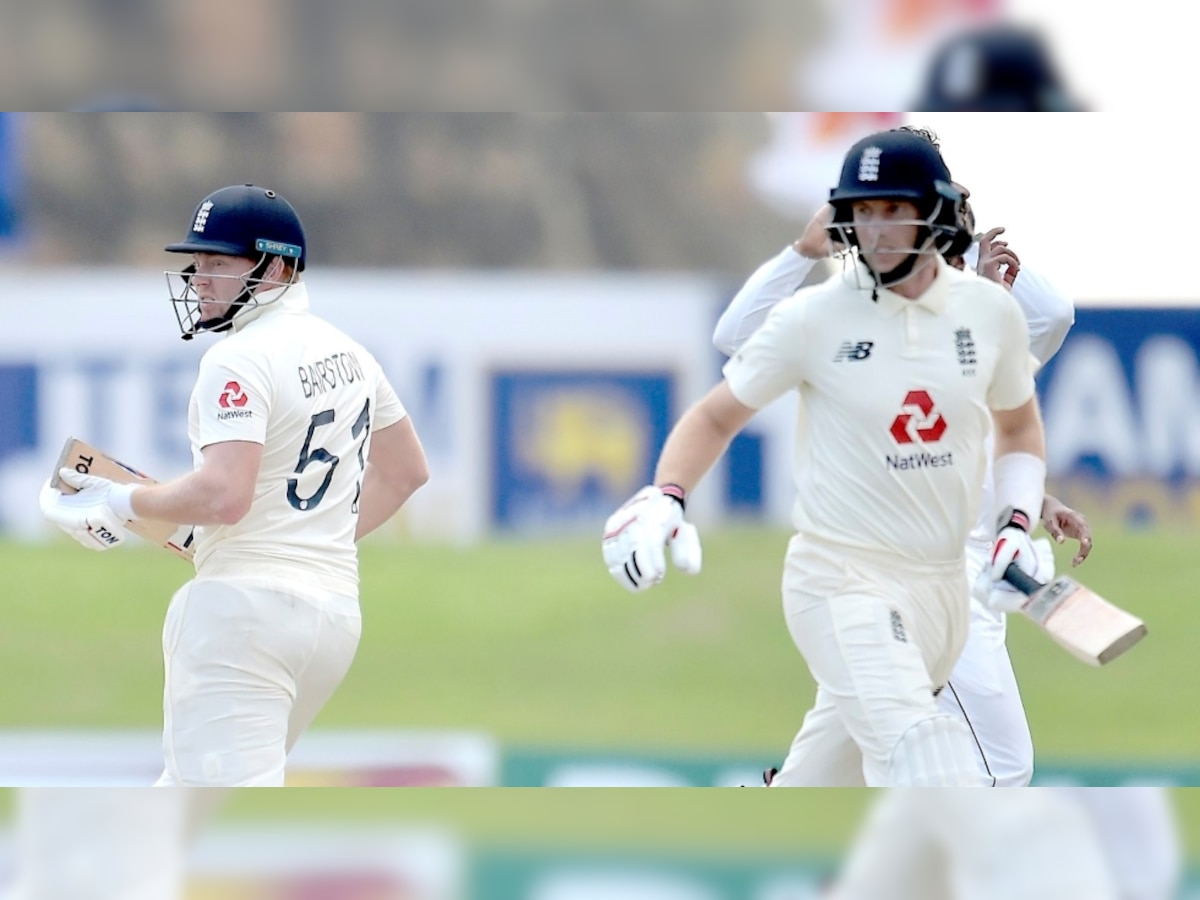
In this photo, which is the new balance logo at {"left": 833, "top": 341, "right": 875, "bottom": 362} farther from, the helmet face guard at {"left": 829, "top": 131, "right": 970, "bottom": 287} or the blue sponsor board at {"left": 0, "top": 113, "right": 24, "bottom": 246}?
the blue sponsor board at {"left": 0, "top": 113, "right": 24, "bottom": 246}

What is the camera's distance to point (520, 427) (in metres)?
6.93

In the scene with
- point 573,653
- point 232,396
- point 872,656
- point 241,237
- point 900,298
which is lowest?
point 573,653

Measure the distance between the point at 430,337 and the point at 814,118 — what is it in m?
1.75

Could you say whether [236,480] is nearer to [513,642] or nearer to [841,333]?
[841,333]

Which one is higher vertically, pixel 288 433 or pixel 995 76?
pixel 995 76

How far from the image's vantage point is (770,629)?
7.16 meters

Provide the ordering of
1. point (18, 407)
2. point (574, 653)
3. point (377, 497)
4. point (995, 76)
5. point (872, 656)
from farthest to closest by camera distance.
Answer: point (574, 653) < point (18, 407) < point (995, 76) < point (377, 497) < point (872, 656)

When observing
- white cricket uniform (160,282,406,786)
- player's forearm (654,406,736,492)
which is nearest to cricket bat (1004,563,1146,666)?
player's forearm (654,406,736,492)

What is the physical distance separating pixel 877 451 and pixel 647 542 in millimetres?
472

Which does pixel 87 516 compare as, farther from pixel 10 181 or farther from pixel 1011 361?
pixel 10 181

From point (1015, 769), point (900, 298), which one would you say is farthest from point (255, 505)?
point (1015, 769)

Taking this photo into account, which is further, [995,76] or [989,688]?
[995,76]

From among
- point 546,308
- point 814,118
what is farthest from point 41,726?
point 814,118

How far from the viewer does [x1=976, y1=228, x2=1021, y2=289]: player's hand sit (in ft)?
12.7
